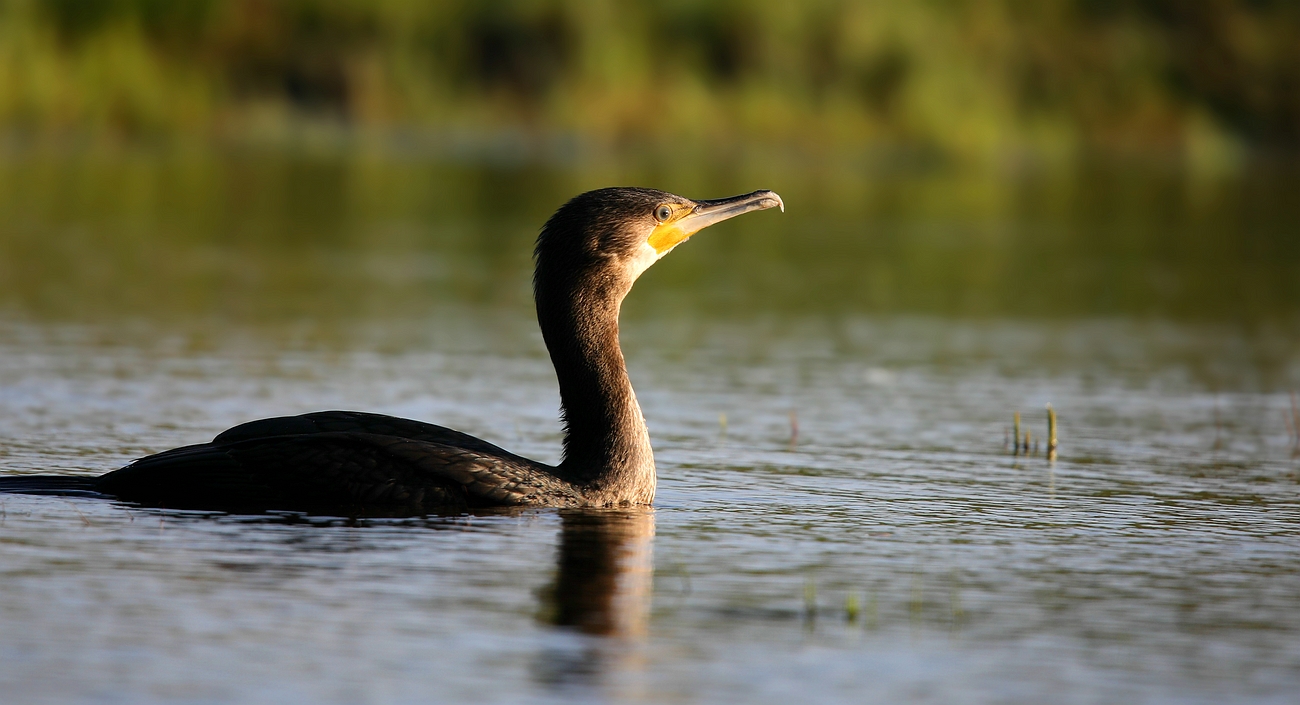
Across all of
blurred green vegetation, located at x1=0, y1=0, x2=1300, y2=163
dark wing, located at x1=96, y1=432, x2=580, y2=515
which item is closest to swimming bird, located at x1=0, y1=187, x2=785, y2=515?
dark wing, located at x1=96, y1=432, x2=580, y2=515

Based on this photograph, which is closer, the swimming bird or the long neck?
the swimming bird

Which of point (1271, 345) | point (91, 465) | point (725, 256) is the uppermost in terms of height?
point (725, 256)

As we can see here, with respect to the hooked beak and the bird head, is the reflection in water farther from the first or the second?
the hooked beak

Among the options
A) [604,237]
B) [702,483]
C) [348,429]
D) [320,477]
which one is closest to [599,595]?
[320,477]

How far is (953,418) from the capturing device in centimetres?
1232

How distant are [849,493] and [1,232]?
1465 cm

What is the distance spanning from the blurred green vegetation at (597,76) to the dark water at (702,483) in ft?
38.9

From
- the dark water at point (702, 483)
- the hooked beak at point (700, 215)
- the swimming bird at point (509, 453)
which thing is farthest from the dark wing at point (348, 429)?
the hooked beak at point (700, 215)

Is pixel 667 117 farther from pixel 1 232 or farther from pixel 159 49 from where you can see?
pixel 1 232

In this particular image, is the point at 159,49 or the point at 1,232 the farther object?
the point at 159,49

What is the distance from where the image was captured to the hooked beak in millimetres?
9336

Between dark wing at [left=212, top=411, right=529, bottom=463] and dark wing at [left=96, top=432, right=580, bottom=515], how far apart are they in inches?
→ 4.1

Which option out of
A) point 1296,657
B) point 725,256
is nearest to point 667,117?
point 725,256

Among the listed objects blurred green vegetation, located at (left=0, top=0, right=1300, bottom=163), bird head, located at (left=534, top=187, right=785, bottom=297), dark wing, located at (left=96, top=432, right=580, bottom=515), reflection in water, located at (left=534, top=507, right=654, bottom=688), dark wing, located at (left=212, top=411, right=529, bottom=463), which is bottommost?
reflection in water, located at (left=534, top=507, right=654, bottom=688)
